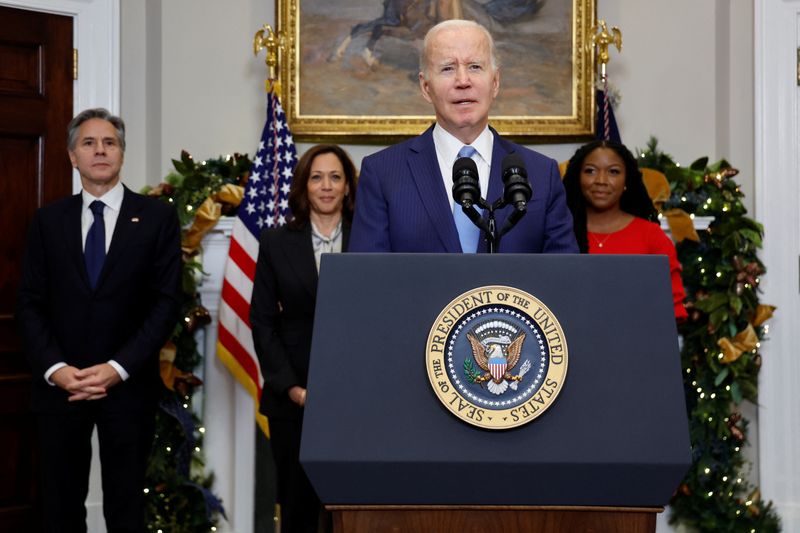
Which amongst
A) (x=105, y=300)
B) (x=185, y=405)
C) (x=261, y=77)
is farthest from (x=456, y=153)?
(x=261, y=77)

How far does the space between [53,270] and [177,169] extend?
1.23m

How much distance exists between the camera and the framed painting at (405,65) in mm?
5352

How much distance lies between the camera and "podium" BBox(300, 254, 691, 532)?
1.61m

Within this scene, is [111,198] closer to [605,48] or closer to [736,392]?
[605,48]

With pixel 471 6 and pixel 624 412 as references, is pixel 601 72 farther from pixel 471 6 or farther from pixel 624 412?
pixel 624 412

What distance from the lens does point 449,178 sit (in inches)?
87.4

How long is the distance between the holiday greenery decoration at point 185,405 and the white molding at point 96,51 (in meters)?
0.56

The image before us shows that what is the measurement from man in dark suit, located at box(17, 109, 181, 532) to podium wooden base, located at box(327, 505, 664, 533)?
2.44 metres

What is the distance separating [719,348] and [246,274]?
90.0 inches

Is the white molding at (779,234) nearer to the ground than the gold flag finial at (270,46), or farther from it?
nearer to the ground

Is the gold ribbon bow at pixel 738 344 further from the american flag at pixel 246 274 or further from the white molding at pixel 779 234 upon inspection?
the american flag at pixel 246 274

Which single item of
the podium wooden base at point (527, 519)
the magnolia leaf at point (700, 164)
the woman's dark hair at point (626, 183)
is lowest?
the podium wooden base at point (527, 519)

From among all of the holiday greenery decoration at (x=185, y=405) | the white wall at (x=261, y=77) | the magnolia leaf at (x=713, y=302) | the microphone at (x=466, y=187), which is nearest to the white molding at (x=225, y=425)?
the holiday greenery decoration at (x=185, y=405)

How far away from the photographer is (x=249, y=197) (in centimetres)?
494
